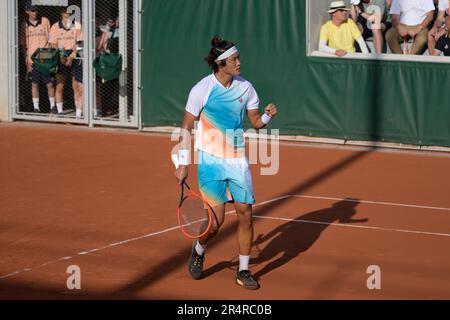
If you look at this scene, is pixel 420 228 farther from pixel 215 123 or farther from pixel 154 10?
pixel 154 10

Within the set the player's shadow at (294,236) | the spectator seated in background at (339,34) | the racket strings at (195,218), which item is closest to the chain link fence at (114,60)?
the spectator seated in background at (339,34)

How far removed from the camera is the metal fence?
17719 mm

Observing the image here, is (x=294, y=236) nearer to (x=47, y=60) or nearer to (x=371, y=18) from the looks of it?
(x=371, y=18)

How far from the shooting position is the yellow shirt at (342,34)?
1642 cm

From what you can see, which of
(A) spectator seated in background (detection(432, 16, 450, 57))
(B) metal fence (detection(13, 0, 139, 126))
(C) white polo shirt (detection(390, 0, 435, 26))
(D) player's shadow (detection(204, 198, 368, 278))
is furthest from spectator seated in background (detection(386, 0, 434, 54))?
(D) player's shadow (detection(204, 198, 368, 278))

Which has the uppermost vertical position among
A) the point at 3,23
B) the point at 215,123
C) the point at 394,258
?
the point at 3,23

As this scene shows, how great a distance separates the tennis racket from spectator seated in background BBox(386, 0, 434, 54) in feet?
24.0

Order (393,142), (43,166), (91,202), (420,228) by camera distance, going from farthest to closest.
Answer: (393,142), (43,166), (91,202), (420,228)

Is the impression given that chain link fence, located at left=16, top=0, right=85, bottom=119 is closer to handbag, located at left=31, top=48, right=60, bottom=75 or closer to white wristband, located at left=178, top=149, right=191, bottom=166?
handbag, located at left=31, top=48, right=60, bottom=75

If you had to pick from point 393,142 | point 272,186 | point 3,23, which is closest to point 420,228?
point 272,186

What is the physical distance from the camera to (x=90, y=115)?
703 inches

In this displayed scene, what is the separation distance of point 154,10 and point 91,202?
646cm

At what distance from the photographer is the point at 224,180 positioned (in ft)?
27.7

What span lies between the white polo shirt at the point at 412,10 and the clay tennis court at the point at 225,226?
7.05 ft
